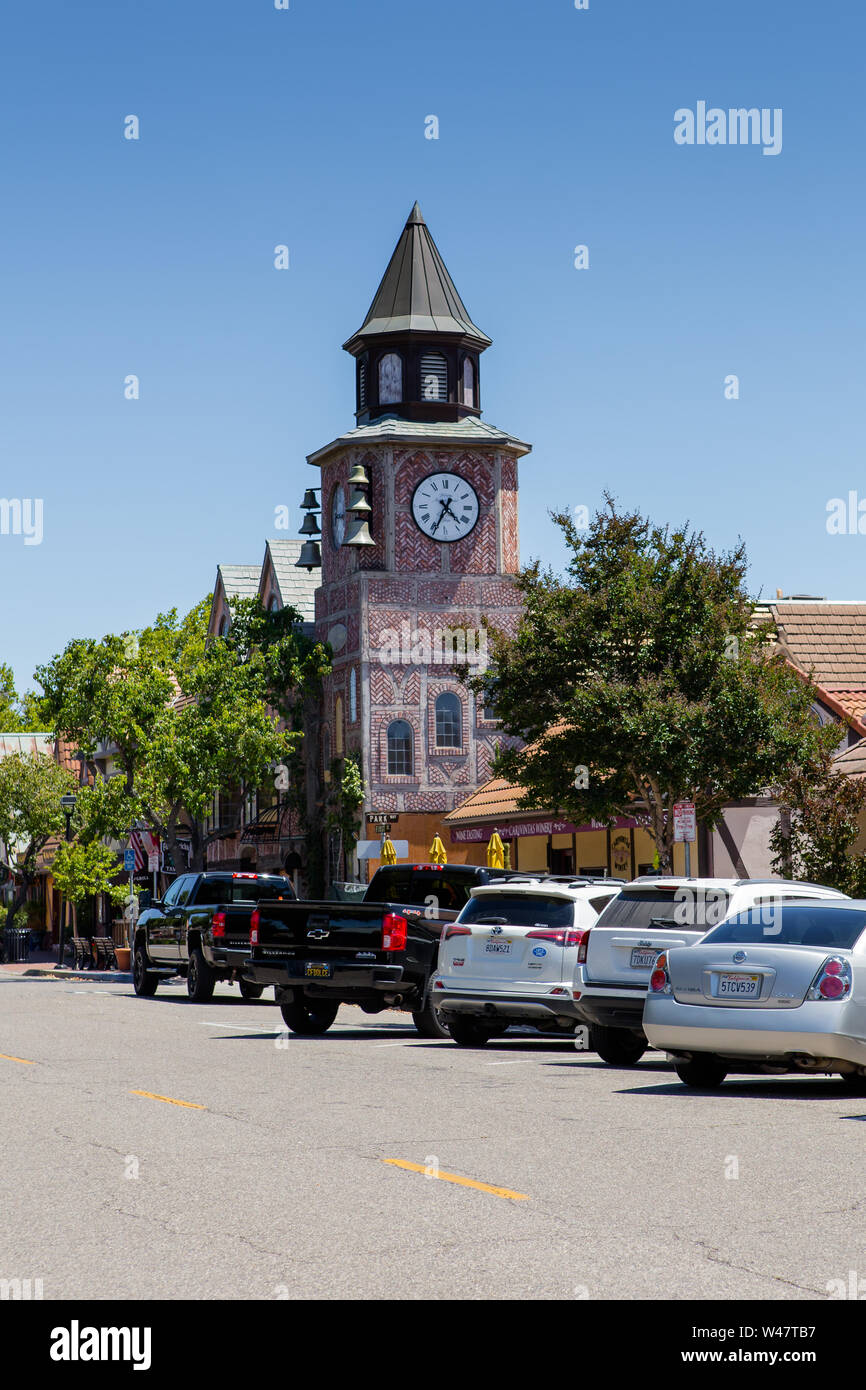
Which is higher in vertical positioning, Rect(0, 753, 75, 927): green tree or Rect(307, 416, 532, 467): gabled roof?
Rect(307, 416, 532, 467): gabled roof

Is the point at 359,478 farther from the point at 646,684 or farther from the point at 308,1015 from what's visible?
the point at 308,1015

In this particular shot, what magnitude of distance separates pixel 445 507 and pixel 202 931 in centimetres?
2833

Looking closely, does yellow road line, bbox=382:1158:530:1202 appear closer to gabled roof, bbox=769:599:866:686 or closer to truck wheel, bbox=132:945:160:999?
truck wheel, bbox=132:945:160:999

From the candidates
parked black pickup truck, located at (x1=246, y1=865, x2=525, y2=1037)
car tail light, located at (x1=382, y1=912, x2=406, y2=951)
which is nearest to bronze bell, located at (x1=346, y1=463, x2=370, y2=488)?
parked black pickup truck, located at (x1=246, y1=865, x2=525, y2=1037)

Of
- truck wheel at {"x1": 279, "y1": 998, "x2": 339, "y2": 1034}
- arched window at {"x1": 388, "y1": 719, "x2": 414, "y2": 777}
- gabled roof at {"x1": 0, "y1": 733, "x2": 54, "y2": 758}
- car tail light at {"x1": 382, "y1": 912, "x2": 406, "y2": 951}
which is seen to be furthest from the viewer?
gabled roof at {"x1": 0, "y1": 733, "x2": 54, "y2": 758}

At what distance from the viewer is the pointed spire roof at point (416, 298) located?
56.4 m

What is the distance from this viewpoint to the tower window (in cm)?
5650

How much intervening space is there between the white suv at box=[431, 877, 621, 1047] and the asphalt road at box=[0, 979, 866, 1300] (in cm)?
62

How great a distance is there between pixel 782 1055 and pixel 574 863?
91.1 feet

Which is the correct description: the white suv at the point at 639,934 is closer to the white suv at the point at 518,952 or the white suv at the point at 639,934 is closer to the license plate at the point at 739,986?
the white suv at the point at 518,952

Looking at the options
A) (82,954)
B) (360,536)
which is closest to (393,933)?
(82,954)

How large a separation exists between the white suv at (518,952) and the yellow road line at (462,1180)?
741 cm

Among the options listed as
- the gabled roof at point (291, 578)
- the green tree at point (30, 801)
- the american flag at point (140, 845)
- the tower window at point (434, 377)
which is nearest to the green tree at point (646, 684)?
the american flag at point (140, 845)
